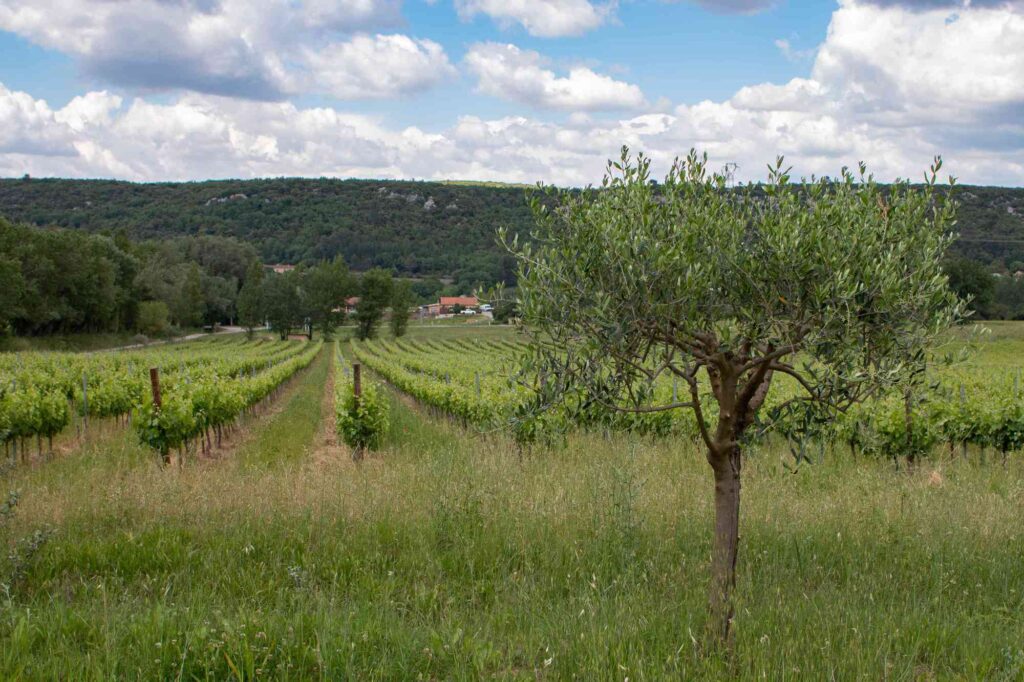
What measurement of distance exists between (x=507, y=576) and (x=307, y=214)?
595 feet

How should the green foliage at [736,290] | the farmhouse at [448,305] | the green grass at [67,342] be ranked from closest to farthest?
the green foliage at [736,290] → the green grass at [67,342] → the farmhouse at [448,305]

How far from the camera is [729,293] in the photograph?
14.0 feet

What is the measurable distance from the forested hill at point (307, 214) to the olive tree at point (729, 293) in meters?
125

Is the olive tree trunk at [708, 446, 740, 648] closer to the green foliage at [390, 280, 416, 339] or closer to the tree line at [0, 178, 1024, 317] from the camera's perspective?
the green foliage at [390, 280, 416, 339]

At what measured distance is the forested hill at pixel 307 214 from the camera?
6063 inches

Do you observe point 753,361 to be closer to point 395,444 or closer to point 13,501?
point 13,501

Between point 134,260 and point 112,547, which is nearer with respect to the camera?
point 112,547

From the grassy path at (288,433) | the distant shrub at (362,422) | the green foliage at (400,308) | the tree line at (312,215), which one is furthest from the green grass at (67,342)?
the distant shrub at (362,422)

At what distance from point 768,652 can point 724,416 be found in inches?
54.2

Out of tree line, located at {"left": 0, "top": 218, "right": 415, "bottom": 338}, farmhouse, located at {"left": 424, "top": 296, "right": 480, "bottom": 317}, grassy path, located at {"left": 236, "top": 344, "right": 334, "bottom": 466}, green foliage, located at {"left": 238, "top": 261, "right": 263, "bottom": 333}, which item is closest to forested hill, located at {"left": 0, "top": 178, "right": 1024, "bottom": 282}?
farmhouse, located at {"left": 424, "top": 296, "right": 480, "bottom": 317}

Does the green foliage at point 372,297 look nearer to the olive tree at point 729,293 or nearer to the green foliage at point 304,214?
the green foliage at point 304,214

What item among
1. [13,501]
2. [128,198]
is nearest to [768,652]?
[13,501]

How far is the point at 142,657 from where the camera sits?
418 centimetres

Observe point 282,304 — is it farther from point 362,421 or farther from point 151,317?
point 362,421
